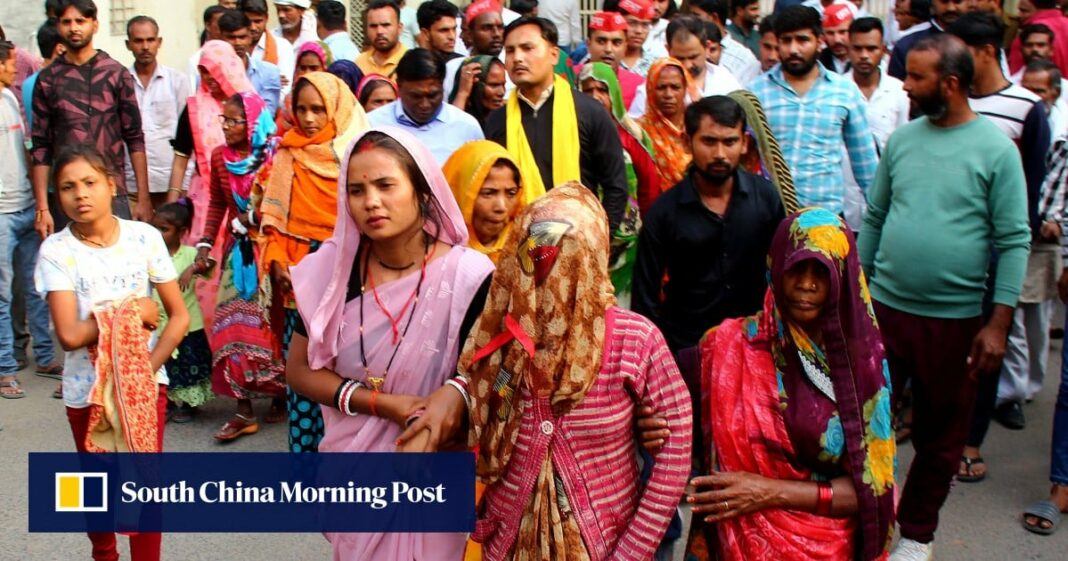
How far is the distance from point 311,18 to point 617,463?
8.85 meters

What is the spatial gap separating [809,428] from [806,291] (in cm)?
39

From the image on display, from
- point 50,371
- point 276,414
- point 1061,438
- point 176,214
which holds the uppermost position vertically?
point 176,214

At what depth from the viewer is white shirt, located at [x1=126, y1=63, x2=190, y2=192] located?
8789mm

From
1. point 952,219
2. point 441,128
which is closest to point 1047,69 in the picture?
point 952,219

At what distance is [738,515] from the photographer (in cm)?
307

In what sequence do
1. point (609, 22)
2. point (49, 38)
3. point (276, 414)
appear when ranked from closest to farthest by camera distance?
point (276, 414) < point (609, 22) < point (49, 38)

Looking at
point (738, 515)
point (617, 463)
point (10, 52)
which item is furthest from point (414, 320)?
point (10, 52)

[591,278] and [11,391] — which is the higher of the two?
[591,278]

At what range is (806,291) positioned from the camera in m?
3.10

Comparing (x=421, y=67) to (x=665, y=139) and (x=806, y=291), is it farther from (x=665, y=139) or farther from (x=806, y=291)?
(x=806, y=291)

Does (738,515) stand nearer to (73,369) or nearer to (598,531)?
(598,531)

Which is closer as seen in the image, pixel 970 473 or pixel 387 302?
pixel 387 302

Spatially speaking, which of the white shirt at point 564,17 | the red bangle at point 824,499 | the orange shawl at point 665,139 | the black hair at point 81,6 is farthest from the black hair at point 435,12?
the red bangle at point 824,499

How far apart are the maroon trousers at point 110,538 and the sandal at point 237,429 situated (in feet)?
6.38
